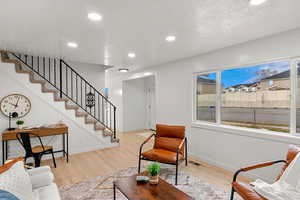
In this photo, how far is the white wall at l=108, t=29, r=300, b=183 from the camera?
106 inches

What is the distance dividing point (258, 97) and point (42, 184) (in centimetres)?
365

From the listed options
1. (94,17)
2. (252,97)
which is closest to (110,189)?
(94,17)

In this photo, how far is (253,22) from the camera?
2.26m

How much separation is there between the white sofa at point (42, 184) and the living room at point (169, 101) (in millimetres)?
11

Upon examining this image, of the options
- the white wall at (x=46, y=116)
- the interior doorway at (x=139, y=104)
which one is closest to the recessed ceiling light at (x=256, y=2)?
the white wall at (x=46, y=116)

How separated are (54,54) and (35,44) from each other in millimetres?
729

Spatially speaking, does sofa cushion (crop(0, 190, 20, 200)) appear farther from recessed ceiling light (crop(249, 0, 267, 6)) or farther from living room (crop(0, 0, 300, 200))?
recessed ceiling light (crop(249, 0, 267, 6))

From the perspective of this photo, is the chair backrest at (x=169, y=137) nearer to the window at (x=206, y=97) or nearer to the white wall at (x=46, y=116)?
the window at (x=206, y=97)

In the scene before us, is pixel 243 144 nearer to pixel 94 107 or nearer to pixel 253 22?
pixel 253 22

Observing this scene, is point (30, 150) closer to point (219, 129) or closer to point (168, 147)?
point (168, 147)

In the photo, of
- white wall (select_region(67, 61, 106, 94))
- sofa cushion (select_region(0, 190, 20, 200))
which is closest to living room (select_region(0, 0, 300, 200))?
sofa cushion (select_region(0, 190, 20, 200))

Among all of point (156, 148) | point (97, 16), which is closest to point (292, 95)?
point (156, 148)

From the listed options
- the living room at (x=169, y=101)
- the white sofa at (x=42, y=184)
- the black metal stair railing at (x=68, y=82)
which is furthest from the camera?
the black metal stair railing at (x=68, y=82)

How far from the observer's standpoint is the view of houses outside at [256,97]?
280 centimetres
